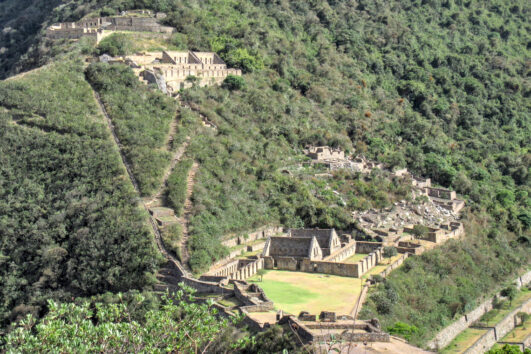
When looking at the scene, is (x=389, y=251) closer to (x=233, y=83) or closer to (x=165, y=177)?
(x=165, y=177)

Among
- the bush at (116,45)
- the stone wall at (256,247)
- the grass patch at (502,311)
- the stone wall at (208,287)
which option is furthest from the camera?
the bush at (116,45)

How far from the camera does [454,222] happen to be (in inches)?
1959

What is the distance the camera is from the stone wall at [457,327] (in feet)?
117

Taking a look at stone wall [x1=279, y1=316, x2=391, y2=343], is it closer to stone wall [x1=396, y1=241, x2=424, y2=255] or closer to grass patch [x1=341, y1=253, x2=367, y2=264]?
grass patch [x1=341, y1=253, x2=367, y2=264]

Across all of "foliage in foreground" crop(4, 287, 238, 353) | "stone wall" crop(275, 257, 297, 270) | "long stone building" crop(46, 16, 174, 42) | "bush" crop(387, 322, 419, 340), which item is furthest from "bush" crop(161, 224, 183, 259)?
"long stone building" crop(46, 16, 174, 42)

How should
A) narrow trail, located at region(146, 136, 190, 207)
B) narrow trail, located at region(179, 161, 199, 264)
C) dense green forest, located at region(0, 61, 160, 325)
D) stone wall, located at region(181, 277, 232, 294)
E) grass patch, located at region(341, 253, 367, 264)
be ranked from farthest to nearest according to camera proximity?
1. narrow trail, located at region(146, 136, 190, 207)
2. grass patch, located at region(341, 253, 367, 264)
3. narrow trail, located at region(179, 161, 199, 264)
4. dense green forest, located at region(0, 61, 160, 325)
5. stone wall, located at region(181, 277, 232, 294)

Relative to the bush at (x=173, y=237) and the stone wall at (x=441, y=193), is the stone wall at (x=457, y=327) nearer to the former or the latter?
the stone wall at (x=441, y=193)

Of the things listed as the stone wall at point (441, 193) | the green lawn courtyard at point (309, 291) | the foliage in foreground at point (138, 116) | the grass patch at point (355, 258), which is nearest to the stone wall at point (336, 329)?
the green lawn courtyard at point (309, 291)

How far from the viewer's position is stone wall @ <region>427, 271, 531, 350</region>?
1407 inches

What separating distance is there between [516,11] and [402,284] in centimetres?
8286

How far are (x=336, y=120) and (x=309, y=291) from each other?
3125 cm

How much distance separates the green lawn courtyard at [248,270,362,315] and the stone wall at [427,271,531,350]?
192 inches

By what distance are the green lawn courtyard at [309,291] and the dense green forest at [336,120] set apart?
1486mm

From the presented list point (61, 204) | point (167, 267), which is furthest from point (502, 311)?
point (61, 204)
